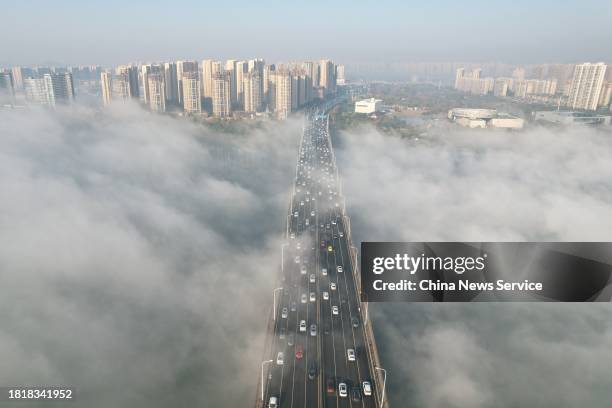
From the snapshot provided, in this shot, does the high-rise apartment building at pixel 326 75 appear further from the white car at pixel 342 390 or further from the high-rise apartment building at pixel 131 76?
the white car at pixel 342 390

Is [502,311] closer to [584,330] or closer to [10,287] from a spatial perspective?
[584,330]

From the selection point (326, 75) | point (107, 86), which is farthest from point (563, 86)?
point (107, 86)

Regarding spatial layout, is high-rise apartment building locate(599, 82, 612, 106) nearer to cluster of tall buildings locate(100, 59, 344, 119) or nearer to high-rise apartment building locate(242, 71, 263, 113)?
cluster of tall buildings locate(100, 59, 344, 119)

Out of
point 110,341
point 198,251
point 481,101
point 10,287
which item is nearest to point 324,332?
point 110,341

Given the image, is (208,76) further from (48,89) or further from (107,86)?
(48,89)

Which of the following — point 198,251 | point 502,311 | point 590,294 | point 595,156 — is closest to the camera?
point 590,294

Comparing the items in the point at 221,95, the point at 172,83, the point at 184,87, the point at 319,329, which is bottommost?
the point at 319,329

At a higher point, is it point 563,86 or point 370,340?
point 563,86
